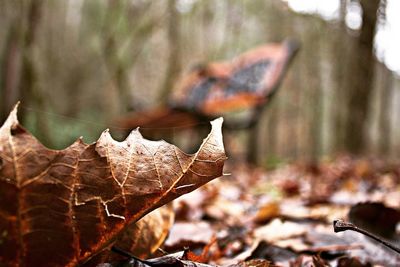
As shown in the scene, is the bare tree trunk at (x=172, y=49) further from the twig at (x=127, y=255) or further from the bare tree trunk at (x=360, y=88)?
the twig at (x=127, y=255)

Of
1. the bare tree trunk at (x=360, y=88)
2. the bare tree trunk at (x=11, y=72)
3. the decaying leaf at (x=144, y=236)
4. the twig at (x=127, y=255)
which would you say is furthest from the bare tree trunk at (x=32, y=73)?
the bare tree trunk at (x=360, y=88)

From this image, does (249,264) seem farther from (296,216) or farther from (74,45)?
(74,45)

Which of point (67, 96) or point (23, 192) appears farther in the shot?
point (67, 96)

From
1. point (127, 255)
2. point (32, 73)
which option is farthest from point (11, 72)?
point (127, 255)

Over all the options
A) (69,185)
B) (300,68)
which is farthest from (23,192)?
(300,68)

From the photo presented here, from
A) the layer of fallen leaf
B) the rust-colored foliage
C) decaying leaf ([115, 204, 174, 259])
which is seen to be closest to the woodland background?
the layer of fallen leaf
